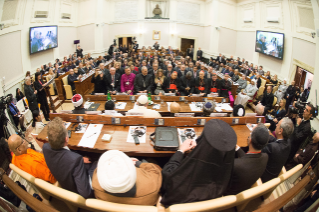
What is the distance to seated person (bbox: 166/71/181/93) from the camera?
5.04 meters

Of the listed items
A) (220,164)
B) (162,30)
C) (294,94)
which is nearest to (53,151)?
(220,164)

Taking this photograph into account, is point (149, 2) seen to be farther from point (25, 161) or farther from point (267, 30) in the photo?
point (25, 161)

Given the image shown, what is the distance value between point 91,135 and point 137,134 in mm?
692

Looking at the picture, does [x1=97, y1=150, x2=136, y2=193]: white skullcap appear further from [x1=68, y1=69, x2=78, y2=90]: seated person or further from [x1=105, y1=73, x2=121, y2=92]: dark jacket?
[x1=68, y1=69, x2=78, y2=90]: seated person

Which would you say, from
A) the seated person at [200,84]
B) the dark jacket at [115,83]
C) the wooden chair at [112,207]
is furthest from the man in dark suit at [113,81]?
the wooden chair at [112,207]

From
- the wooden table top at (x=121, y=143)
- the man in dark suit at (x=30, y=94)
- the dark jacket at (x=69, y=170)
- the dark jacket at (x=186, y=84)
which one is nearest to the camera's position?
the dark jacket at (x=69, y=170)

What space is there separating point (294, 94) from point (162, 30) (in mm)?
11485

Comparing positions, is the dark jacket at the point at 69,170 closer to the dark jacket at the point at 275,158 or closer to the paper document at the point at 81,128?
the paper document at the point at 81,128

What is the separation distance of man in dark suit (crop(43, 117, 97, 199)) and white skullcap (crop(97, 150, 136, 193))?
0.42 m

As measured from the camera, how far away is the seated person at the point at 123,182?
1.12 m

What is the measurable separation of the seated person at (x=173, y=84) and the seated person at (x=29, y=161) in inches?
146

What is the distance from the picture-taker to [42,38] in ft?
25.6

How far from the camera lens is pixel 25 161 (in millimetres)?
1845

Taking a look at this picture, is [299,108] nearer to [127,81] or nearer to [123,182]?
[123,182]
